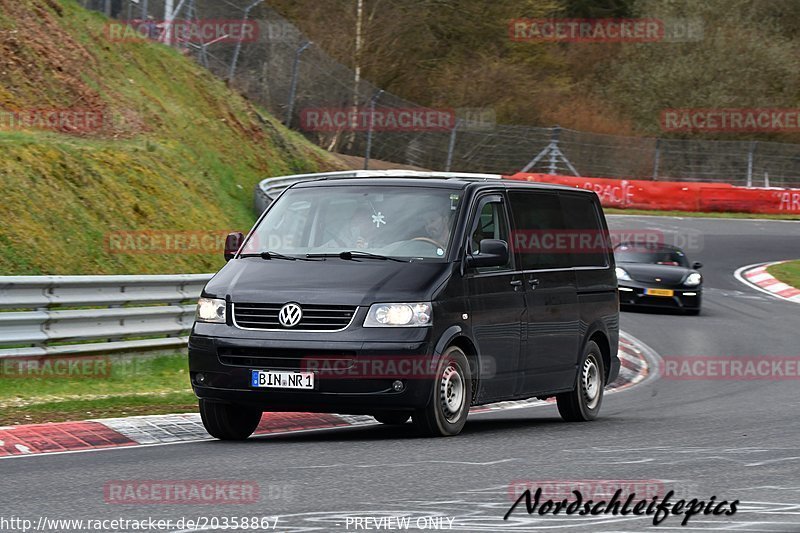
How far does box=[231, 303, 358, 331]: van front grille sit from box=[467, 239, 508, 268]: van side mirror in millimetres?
1295

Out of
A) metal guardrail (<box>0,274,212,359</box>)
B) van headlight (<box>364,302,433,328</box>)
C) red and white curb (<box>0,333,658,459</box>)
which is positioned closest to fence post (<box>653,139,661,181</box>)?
metal guardrail (<box>0,274,212,359</box>)

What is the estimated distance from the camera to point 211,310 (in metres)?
10.2

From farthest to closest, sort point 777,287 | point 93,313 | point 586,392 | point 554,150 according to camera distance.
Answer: point 554,150 < point 777,287 < point 93,313 < point 586,392

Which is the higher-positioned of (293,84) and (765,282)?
(293,84)

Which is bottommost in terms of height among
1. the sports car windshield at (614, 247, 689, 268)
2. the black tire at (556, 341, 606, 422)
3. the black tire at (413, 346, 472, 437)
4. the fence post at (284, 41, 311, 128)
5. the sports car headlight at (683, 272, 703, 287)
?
the sports car headlight at (683, 272, 703, 287)

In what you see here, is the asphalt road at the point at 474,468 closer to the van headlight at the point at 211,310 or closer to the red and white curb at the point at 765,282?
the van headlight at the point at 211,310

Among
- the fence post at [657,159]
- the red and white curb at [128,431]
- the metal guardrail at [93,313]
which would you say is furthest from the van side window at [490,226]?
the fence post at [657,159]

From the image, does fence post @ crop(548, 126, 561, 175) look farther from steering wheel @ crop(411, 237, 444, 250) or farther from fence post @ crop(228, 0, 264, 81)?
steering wheel @ crop(411, 237, 444, 250)

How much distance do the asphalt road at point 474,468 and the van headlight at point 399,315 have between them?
34.1 inches

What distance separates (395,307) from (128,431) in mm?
2280

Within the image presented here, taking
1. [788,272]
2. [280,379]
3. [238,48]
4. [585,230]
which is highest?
[238,48]

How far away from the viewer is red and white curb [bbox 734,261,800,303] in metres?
29.3

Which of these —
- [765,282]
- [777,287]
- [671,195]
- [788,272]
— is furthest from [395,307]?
[671,195]

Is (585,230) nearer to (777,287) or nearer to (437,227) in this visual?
(437,227)
